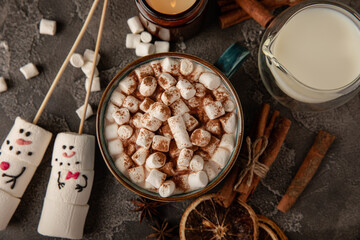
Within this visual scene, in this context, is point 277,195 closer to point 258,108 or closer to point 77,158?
point 258,108

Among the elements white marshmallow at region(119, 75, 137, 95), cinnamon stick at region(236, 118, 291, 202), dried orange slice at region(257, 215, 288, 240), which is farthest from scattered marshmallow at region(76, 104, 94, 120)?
dried orange slice at region(257, 215, 288, 240)

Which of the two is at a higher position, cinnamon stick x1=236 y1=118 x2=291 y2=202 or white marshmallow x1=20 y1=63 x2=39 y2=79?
white marshmallow x1=20 y1=63 x2=39 y2=79

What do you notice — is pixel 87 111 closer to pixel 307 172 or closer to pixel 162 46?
pixel 162 46

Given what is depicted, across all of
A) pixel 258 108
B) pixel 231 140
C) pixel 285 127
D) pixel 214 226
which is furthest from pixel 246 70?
pixel 214 226

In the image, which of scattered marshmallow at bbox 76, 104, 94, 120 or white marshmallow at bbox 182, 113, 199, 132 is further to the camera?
scattered marshmallow at bbox 76, 104, 94, 120

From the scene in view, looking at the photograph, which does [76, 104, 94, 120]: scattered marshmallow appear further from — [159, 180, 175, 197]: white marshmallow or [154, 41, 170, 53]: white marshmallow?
[159, 180, 175, 197]: white marshmallow

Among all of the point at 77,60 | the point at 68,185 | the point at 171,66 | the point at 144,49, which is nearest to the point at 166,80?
the point at 171,66
